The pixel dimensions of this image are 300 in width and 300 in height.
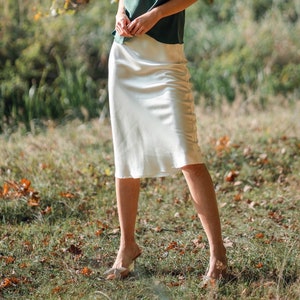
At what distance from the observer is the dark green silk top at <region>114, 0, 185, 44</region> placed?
11.4 ft

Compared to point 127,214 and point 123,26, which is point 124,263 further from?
point 123,26

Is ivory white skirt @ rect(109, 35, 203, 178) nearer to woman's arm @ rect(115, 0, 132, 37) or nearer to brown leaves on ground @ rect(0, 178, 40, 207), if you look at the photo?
woman's arm @ rect(115, 0, 132, 37)

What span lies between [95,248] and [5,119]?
3.03 meters

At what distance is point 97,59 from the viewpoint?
28.6 feet

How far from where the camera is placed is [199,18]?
10320mm

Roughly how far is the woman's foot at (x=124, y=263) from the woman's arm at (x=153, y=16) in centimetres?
105

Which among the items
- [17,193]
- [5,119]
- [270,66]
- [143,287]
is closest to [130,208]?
[143,287]

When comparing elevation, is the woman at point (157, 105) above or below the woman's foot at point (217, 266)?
above

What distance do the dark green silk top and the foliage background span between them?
332 centimetres

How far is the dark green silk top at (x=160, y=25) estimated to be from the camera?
3479mm

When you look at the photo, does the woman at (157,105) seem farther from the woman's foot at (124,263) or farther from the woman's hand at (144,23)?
the woman's foot at (124,263)

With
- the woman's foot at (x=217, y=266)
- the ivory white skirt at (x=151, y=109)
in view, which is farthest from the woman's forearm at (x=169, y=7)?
the woman's foot at (x=217, y=266)

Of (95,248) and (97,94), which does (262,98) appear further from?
(95,248)

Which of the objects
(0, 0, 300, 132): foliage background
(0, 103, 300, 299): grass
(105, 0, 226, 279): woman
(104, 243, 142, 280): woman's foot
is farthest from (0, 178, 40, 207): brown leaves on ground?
(0, 0, 300, 132): foliage background
